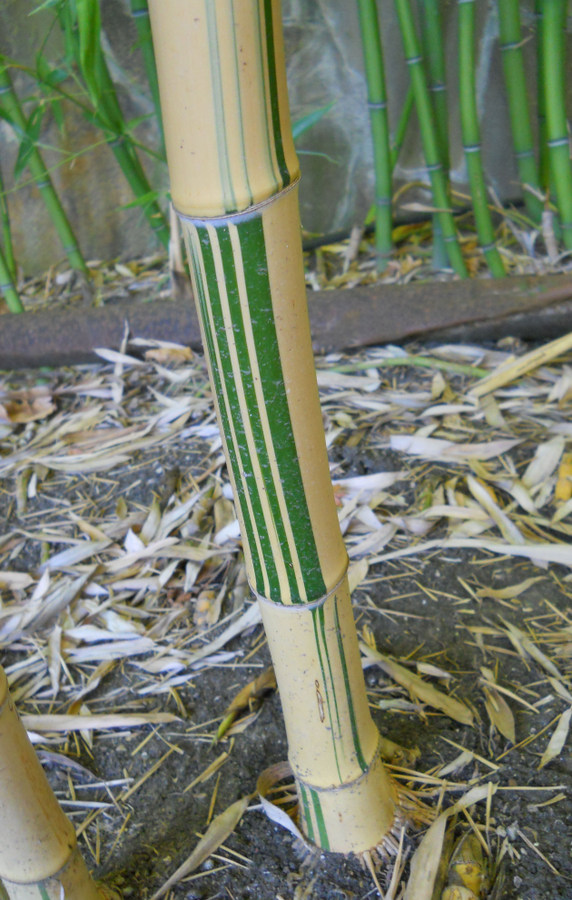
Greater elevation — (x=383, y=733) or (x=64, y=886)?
(x=64, y=886)

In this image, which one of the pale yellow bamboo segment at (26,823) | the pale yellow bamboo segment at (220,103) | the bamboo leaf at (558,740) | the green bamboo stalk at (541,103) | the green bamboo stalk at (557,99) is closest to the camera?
the pale yellow bamboo segment at (220,103)

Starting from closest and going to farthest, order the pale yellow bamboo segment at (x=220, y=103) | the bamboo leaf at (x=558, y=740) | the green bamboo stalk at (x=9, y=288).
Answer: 1. the pale yellow bamboo segment at (x=220, y=103)
2. the bamboo leaf at (x=558, y=740)
3. the green bamboo stalk at (x=9, y=288)

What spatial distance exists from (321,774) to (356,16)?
171cm

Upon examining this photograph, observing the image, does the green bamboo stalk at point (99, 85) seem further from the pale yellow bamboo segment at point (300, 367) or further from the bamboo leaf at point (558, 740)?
the bamboo leaf at point (558, 740)

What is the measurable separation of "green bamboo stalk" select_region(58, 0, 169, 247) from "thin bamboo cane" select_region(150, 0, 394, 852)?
0.72 metres

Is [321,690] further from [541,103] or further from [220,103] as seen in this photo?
[541,103]

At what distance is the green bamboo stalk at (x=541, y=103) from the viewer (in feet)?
5.30

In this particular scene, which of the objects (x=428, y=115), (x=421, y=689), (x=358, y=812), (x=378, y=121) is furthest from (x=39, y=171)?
(x=358, y=812)

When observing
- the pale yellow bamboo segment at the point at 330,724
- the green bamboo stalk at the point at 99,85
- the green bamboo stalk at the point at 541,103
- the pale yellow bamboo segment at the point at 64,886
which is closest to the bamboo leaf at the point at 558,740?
the pale yellow bamboo segment at the point at 330,724

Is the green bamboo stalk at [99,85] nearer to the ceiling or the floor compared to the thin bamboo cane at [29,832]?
nearer to the ceiling

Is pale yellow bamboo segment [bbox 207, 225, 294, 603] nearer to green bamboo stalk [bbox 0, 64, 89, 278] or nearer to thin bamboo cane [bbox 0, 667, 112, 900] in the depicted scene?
thin bamboo cane [bbox 0, 667, 112, 900]

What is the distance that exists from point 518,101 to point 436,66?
19 cm

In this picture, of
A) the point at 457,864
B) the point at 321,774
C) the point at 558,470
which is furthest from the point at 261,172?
the point at 558,470

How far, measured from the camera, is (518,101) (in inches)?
66.4
